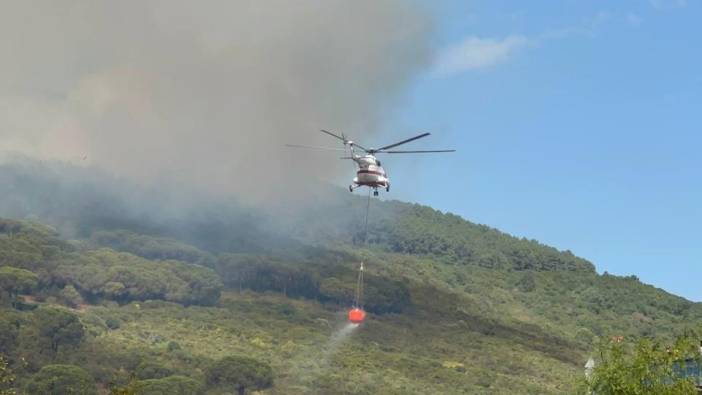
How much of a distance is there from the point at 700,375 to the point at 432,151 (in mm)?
30040

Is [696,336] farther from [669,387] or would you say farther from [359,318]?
[359,318]

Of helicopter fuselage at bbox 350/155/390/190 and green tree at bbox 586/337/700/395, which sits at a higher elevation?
helicopter fuselage at bbox 350/155/390/190

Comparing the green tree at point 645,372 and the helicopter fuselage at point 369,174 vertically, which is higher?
the helicopter fuselage at point 369,174

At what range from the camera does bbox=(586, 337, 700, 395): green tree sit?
276ft

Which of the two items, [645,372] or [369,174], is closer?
[645,372]

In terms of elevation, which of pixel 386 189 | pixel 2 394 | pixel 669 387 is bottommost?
pixel 2 394

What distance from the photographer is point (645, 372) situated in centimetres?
8500

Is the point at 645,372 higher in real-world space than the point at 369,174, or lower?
lower

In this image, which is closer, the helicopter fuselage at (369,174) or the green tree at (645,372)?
the green tree at (645,372)

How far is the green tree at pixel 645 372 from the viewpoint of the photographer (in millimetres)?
84250

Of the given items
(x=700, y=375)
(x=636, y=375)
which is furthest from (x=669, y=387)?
(x=700, y=375)

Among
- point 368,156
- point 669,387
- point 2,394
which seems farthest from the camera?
point 368,156

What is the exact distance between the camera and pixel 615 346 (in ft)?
292

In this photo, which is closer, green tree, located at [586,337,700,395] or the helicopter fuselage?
green tree, located at [586,337,700,395]
